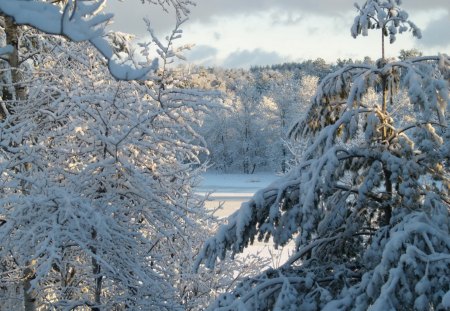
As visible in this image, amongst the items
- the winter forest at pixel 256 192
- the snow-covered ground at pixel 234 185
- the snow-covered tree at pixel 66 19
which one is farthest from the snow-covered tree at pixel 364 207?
the snow-covered ground at pixel 234 185

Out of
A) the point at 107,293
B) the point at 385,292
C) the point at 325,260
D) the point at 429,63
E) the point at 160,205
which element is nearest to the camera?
the point at 385,292

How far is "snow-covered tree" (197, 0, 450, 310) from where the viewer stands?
3684mm

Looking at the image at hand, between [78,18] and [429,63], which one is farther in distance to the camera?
[429,63]

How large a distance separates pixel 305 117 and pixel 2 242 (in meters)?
3.39

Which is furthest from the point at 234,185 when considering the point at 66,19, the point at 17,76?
the point at 66,19

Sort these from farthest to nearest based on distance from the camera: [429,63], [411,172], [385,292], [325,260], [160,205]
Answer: [160,205], [325,260], [429,63], [411,172], [385,292]

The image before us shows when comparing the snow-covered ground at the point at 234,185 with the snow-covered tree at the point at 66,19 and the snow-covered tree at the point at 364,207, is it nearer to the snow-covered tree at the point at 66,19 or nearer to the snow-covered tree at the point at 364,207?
the snow-covered tree at the point at 364,207

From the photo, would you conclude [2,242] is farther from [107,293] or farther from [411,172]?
[411,172]

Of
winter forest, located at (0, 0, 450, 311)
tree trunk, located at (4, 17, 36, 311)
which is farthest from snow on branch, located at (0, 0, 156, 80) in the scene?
tree trunk, located at (4, 17, 36, 311)

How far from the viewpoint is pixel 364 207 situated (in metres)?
4.78

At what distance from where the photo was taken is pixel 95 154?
20.9 ft

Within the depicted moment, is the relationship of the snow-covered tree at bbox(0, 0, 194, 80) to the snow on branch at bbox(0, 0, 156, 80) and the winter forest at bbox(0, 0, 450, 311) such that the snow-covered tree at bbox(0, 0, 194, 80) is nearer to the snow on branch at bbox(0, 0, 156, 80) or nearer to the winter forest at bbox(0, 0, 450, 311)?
the snow on branch at bbox(0, 0, 156, 80)

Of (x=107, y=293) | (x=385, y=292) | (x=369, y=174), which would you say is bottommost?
(x=107, y=293)

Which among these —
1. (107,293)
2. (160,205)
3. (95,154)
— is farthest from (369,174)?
(107,293)
